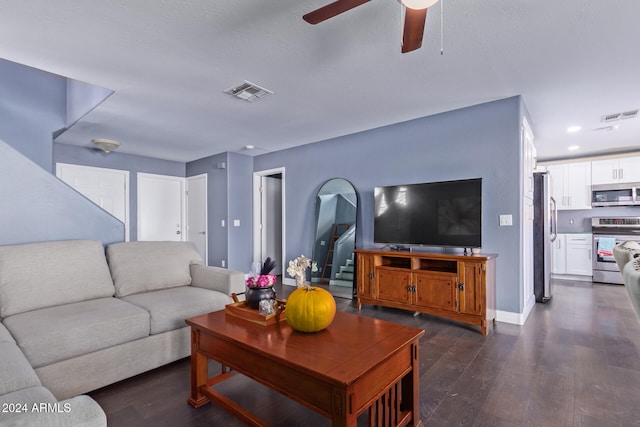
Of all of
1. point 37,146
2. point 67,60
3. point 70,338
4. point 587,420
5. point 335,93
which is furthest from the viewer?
point 37,146

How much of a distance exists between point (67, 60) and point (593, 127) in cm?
598

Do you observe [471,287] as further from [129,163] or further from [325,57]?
[129,163]

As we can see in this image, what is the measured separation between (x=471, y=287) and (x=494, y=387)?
1.19 metres

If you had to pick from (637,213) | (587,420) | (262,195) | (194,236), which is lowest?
(587,420)

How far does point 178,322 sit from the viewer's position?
241 centimetres

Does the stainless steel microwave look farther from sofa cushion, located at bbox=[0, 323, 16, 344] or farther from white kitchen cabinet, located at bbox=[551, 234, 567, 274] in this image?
sofa cushion, located at bbox=[0, 323, 16, 344]

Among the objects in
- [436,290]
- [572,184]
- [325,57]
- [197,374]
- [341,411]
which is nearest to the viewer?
[341,411]

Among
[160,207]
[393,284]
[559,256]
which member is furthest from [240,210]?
[559,256]

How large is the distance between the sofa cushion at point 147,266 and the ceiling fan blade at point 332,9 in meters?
2.40

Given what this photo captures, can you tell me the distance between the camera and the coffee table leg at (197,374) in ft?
6.16

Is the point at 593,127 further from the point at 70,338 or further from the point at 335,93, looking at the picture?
the point at 70,338

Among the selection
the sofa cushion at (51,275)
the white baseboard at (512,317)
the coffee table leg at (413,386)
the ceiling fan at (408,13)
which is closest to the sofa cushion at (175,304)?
the sofa cushion at (51,275)

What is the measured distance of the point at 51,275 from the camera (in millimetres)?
2332

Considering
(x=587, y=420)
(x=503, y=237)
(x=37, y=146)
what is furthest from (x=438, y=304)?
(x=37, y=146)
